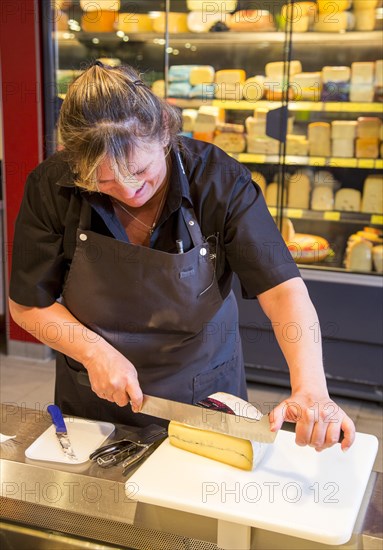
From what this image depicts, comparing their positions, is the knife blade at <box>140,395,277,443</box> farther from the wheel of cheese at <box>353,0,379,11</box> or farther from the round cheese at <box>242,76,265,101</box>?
the wheel of cheese at <box>353,0,379,11</box>

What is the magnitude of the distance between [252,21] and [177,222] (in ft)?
8.75

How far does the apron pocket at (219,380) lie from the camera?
5.94 feet

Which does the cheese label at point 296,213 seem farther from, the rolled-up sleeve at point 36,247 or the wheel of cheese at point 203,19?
the rolled-up sleeve at point 36,247

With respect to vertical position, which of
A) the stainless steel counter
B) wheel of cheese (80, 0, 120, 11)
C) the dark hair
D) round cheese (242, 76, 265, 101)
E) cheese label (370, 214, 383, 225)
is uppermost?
wheel of cheese (80, 0, 120, 11)

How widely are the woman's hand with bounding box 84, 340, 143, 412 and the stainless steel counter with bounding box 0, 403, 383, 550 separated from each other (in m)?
0.16

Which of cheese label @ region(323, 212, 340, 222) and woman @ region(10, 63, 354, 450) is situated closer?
woman @ region(10, 63, 354, 450)

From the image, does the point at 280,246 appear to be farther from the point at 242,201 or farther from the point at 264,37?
the point at 264,37

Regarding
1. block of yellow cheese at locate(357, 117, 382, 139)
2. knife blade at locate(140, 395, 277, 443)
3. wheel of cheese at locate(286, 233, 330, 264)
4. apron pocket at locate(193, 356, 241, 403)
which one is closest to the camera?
knife blade at locate(140, 395, 277, 443)

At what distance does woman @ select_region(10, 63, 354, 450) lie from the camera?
155cm

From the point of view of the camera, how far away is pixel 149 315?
66.7 inches

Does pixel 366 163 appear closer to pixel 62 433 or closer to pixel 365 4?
pixel 365 4

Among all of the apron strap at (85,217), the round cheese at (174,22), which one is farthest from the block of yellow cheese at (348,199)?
the apron strap at (85,217)

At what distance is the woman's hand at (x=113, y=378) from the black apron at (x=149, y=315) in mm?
164

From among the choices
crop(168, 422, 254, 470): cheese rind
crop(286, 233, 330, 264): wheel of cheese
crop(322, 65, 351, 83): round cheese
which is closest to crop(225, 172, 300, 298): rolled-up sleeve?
crop(168, 422, 254, 470): cheese rind
